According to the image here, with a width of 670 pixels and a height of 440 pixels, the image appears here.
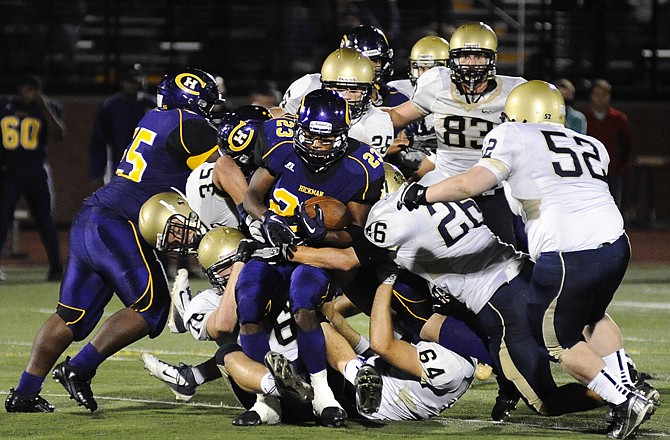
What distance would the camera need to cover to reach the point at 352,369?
5.67 m

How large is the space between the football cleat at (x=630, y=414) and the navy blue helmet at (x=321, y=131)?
159 centimetres

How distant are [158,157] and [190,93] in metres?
0.35

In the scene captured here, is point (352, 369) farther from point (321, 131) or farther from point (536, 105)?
point (536, 105)

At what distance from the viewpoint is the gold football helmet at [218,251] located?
5.91m

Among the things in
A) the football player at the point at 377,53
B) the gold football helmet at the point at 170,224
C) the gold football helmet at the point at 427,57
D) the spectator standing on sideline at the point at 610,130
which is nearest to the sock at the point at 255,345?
the gold football helmet at the point at 170,224

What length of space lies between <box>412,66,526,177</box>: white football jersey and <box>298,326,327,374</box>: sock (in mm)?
1781

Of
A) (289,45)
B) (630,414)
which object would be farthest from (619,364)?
(289,45)

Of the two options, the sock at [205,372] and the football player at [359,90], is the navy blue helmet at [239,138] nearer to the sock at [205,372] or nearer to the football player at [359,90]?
the football player at [359,90]

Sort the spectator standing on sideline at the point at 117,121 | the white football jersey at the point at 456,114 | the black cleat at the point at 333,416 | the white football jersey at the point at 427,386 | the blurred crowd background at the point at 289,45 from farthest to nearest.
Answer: the blurred crowd background at the point at 289,45 → the spectator standing on sideline at the point at 117,121 → the white football jersey at the point at 456,114 → the white football jersey at the point at 427,386 → the black cleat at the point at 333,416

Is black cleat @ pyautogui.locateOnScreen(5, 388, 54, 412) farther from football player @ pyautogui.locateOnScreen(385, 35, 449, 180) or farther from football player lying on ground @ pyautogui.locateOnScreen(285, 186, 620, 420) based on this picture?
football player @ pyautogui.locateOnScreen(385, 35, 449, 180)

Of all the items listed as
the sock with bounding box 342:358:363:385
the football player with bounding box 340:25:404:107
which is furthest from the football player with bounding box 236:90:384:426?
the football player with bounding box 340:25:404:107

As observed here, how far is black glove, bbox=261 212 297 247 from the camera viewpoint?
18.3 feet

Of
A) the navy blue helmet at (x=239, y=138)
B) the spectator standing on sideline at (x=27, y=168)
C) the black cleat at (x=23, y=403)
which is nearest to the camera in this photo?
the black cleat at (x=23, y=403)

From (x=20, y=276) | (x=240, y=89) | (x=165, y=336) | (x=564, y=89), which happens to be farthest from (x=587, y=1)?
(x=165, y=336)
